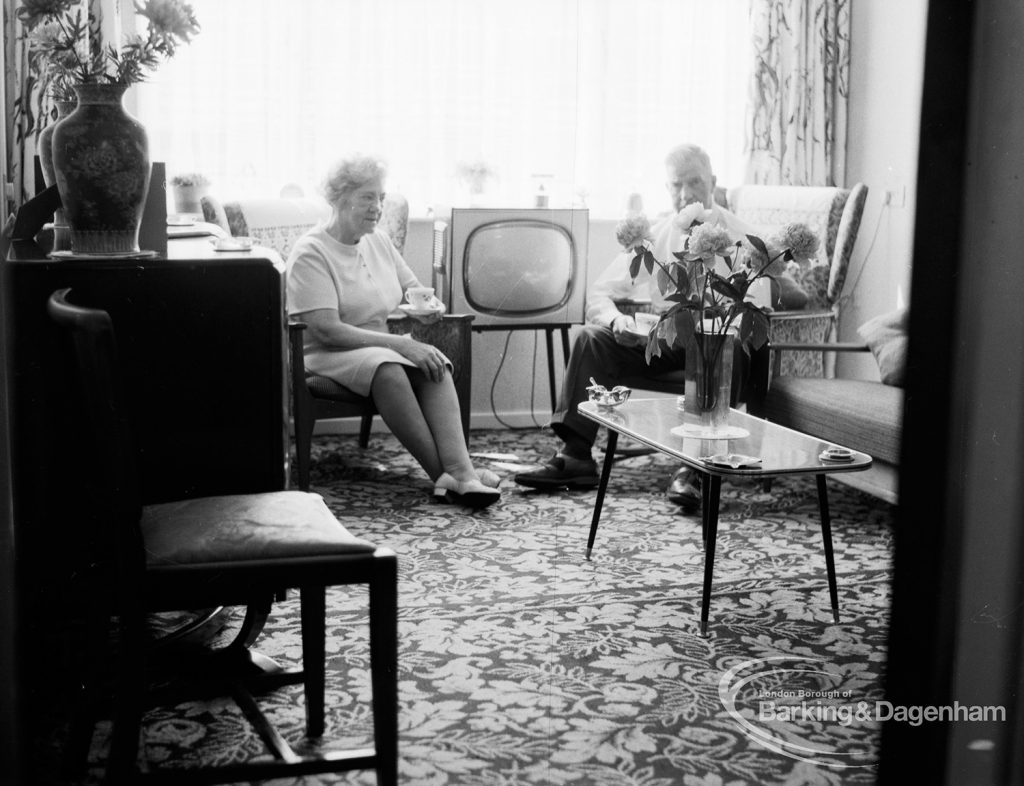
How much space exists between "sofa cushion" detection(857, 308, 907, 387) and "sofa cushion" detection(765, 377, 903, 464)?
0.05 m

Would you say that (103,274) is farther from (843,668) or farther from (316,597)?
(843,668)

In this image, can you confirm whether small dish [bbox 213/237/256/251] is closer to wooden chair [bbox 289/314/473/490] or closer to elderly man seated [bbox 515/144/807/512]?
wooden chair [bbox 289/314/473/490]

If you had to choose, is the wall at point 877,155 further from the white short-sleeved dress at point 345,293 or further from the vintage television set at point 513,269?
the white short-sleeved dress at point 345,293

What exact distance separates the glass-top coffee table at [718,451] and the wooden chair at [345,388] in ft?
2.42

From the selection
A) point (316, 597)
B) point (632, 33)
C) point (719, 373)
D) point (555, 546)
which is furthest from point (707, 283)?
point (632, 33)

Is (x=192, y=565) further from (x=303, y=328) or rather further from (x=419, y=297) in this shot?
(x=419, y=297)

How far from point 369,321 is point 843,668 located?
170 cm

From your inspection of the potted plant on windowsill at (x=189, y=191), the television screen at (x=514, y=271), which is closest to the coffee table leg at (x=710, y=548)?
the television screen at (x=514, y=271)

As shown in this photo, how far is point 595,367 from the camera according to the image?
3203 mm

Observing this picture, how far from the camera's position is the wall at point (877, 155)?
10.8 ft

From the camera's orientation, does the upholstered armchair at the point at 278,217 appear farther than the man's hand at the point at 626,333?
Yes

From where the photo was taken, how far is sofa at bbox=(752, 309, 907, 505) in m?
2.73

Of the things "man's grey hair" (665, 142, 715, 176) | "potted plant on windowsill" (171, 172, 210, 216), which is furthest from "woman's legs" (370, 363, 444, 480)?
"man's grey hair" (665, 142, 715, 176)

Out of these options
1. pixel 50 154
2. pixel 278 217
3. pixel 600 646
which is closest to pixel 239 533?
pixel 50 154
